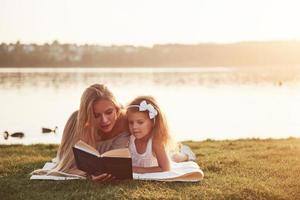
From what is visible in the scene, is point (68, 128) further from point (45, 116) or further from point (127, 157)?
point (45, 116)

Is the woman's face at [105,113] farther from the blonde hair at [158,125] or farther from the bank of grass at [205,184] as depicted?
the bank of grass at [205,184]

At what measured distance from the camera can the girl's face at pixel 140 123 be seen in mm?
7242

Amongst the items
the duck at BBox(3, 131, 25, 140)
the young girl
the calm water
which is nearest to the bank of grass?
the young girl

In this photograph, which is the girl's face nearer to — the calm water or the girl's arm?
the girl's arm

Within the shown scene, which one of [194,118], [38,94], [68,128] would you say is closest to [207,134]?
[194,118]

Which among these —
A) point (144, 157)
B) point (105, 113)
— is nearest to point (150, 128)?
point (144, 157)

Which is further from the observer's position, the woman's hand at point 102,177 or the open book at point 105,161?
the woman's hand at point 102,177

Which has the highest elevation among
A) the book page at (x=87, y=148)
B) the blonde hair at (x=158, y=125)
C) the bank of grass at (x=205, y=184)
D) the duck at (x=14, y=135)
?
the blonde hair at (x=158, y=125)

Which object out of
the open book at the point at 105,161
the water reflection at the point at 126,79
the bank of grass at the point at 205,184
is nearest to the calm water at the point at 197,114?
the bank of grass at the point at 205,184

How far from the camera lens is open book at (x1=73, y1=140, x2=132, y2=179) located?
20.8ft

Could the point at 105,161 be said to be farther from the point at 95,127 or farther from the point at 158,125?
the point at 158,125

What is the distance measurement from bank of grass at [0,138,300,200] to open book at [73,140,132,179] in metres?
0.17

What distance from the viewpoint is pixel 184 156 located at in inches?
337

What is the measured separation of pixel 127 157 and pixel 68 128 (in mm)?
1563
